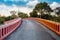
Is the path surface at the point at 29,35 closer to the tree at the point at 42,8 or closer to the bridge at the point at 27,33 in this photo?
the bridge at the point at 27,33

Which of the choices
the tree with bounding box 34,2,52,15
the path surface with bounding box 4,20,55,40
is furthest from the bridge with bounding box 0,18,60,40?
the tree with bounding box 34,2,52,15

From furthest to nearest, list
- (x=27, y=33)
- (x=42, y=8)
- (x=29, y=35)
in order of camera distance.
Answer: (x=42, y=8) → (x=27, y=33) → (x=29, y=35)

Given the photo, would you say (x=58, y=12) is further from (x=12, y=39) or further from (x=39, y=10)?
(x=12, y=39)

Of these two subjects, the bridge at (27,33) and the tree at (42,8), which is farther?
the tree at (42,8)

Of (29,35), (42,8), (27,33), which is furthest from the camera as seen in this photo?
(42,8)

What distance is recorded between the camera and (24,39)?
47.7 ft

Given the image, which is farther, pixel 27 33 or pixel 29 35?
pixel 27 33

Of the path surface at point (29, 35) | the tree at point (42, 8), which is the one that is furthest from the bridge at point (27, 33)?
the tree at point (42, 8)

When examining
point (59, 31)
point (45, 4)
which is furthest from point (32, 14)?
point (59, 31)

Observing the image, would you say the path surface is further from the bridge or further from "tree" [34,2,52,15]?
"tree" [34,2,52,15]

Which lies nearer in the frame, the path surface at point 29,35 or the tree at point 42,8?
the path surface at point 29,35

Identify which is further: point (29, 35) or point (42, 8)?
point (42, 8)

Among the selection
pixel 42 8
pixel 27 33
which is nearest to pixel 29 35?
pixel 27 33

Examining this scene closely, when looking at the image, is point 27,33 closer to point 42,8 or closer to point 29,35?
point 29,35
